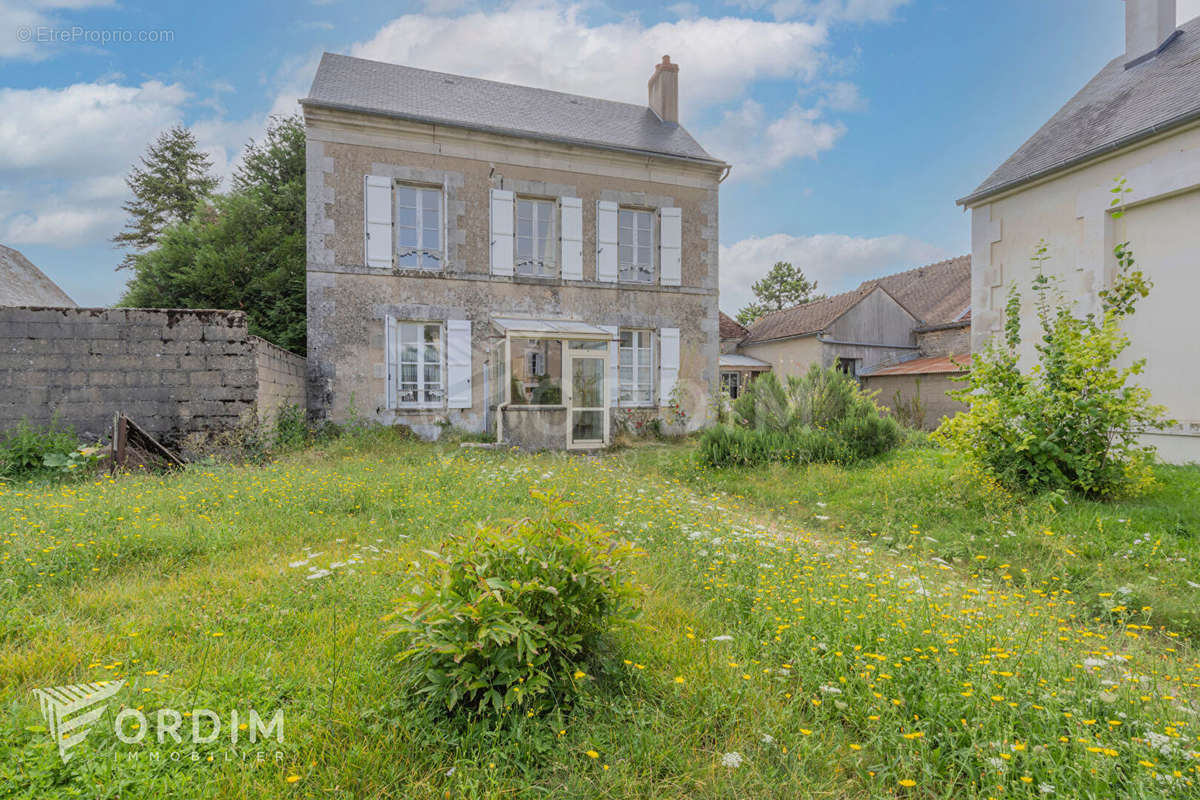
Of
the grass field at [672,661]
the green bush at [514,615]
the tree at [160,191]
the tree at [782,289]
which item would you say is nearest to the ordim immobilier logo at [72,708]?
the grass field at [672,661]

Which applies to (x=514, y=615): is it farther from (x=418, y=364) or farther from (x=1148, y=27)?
(x=1148, y=27)

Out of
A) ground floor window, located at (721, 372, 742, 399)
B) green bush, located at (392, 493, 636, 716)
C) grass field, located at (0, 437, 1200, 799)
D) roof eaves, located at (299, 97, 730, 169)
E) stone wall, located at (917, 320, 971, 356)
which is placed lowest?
grass field, located at (0, 437, 1200, 799)

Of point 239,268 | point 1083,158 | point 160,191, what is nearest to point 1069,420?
point 1083,158

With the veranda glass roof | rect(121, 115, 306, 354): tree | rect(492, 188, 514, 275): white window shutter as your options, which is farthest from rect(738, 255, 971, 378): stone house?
rect(121, 115, 306, 354): tree

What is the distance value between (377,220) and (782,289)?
27.5 metres

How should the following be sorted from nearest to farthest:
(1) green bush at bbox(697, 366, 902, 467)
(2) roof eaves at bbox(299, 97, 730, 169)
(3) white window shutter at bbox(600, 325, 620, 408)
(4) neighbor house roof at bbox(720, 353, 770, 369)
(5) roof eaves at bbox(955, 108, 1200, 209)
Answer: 1. (5) roof eaves at bbox(955, 108, 1200, 209)
2. (1) green bush at bbox(697, 366, 902, 467)
3. (2) roof eaves at bbox(299, 97, 730, 169)
4. (3) white window shutter at bbox(600, 325, 620, 408)
5. (4) neighbor house roof at bbox(720, 353, 770, 369)

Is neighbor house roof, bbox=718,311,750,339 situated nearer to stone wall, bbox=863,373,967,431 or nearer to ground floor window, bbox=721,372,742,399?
ground floor window, bbox=721,372,742,399

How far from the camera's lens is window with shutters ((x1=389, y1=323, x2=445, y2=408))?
9.68 metres

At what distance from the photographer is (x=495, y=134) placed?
1001 centimetres

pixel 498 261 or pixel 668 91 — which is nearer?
pixel 498 261

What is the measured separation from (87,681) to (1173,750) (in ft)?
11.2

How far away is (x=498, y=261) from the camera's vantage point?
33.2 ft

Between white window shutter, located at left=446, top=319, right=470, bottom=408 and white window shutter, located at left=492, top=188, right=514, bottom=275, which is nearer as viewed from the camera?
white window shutter, located at left=446, top=319, right=470, bottom=408

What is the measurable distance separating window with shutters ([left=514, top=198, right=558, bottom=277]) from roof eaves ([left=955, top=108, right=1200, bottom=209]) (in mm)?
7070
